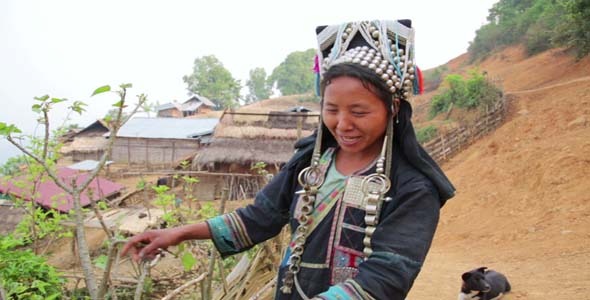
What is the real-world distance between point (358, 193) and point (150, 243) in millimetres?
723

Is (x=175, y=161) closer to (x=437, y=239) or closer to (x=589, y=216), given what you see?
(x=437, y=239)

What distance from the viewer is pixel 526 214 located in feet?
27.1

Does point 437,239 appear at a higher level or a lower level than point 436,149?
lower

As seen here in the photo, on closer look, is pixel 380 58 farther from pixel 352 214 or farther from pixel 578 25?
pixel 578 25

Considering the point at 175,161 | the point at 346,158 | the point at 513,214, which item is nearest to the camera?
the point at 346,158

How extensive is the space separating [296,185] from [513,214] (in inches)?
320

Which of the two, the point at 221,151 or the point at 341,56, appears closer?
the point at 341,56

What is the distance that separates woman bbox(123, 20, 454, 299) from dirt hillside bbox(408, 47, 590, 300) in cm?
373

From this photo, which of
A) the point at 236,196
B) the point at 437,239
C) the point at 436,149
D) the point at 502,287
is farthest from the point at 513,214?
the point at 236,196

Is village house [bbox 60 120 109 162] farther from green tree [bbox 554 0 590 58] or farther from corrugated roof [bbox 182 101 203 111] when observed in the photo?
green tree [bbox 554 0 590 58]

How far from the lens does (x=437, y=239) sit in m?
8.88

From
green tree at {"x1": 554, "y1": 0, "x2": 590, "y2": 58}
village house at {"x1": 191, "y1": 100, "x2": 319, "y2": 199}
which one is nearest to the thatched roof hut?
village house at {"x1": 191, "y1": 100, "x2": 319, "y2": 199}

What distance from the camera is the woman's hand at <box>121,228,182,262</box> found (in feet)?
4.80

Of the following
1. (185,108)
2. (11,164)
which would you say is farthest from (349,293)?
(185,108)
